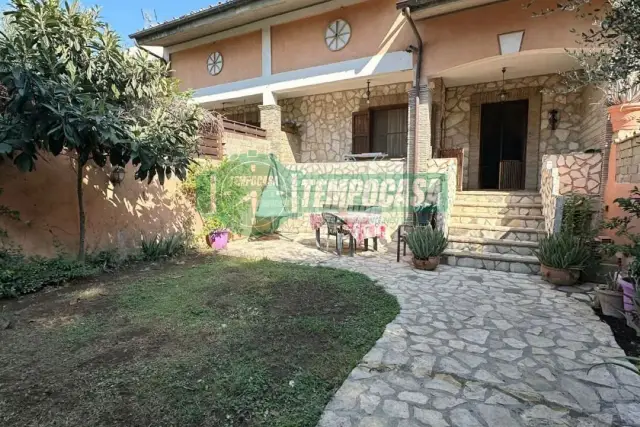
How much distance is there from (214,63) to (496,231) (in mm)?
10109

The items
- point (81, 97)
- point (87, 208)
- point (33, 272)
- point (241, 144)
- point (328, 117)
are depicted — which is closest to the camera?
point (81, 97)

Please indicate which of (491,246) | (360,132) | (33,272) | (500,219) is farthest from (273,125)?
(33,272)

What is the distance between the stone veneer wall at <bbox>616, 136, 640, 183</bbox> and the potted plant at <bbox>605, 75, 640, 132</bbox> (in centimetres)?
42

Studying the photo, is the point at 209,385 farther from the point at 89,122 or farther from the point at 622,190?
the point at 622,190

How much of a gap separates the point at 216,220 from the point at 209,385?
20.6 feet

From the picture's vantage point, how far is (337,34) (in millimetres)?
9188

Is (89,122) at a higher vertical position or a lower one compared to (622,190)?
higher

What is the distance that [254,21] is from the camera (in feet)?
33.7

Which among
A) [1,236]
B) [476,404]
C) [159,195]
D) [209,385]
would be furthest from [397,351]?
[159,195]

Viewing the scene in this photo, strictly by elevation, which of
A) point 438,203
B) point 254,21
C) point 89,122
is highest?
point 254,21

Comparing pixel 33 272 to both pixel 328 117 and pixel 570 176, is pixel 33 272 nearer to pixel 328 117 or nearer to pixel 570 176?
pixel 328 117

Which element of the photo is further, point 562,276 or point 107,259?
point 107,259

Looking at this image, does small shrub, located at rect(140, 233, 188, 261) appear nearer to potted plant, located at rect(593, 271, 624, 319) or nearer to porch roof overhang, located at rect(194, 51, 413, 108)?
porch roof overhang, located at rect(194, 51, 413, 108)

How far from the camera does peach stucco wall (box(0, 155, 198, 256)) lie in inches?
203
